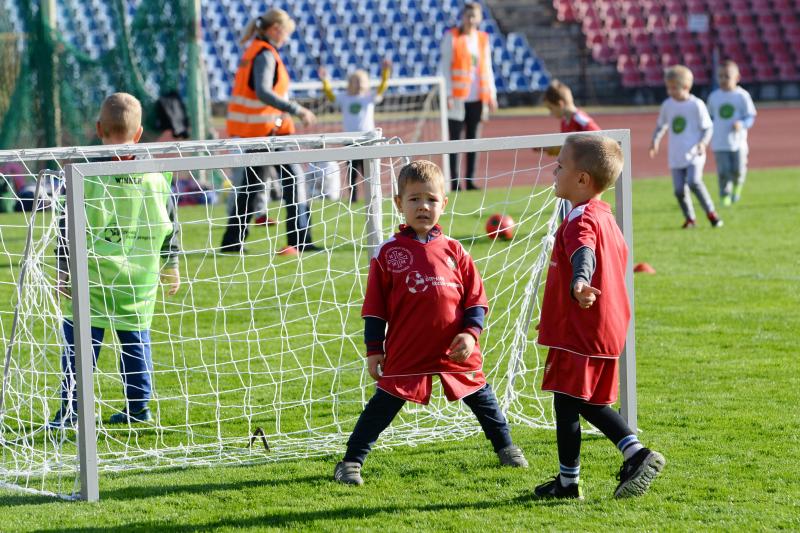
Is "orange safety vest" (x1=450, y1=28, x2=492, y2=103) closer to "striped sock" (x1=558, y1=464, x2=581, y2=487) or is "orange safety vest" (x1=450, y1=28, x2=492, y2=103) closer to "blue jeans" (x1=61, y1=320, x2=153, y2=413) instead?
"blue jeans" (x1=61, y1=320, x2=153, y2=413)

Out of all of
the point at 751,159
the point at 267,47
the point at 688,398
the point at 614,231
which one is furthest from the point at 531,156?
the point at 614,231

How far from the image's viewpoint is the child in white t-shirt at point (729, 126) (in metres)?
12.6

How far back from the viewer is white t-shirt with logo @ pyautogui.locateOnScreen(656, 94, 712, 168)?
11203 millimetres

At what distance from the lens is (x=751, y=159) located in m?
18.6

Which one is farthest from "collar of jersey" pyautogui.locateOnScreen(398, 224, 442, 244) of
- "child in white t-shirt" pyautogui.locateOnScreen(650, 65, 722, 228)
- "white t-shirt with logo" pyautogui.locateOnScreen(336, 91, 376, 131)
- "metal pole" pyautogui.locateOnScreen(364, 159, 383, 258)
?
"white t-shirt with logo" pyautogui.locateOnScreen(336, 91, 376, 131)

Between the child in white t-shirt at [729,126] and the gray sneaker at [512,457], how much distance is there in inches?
347

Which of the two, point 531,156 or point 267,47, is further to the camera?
point 531,156

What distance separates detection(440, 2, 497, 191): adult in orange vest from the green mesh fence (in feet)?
10.7

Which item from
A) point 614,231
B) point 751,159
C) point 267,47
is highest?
point 267,47

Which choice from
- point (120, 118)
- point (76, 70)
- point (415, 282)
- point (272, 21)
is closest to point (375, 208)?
point (415, 282)

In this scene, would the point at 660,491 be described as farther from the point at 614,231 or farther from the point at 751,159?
the point at 751,159

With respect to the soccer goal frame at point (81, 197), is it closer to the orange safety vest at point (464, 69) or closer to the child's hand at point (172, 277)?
the child's hand at point (172, 277)

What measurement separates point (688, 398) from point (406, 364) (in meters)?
1.77

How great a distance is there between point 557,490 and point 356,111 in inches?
401
